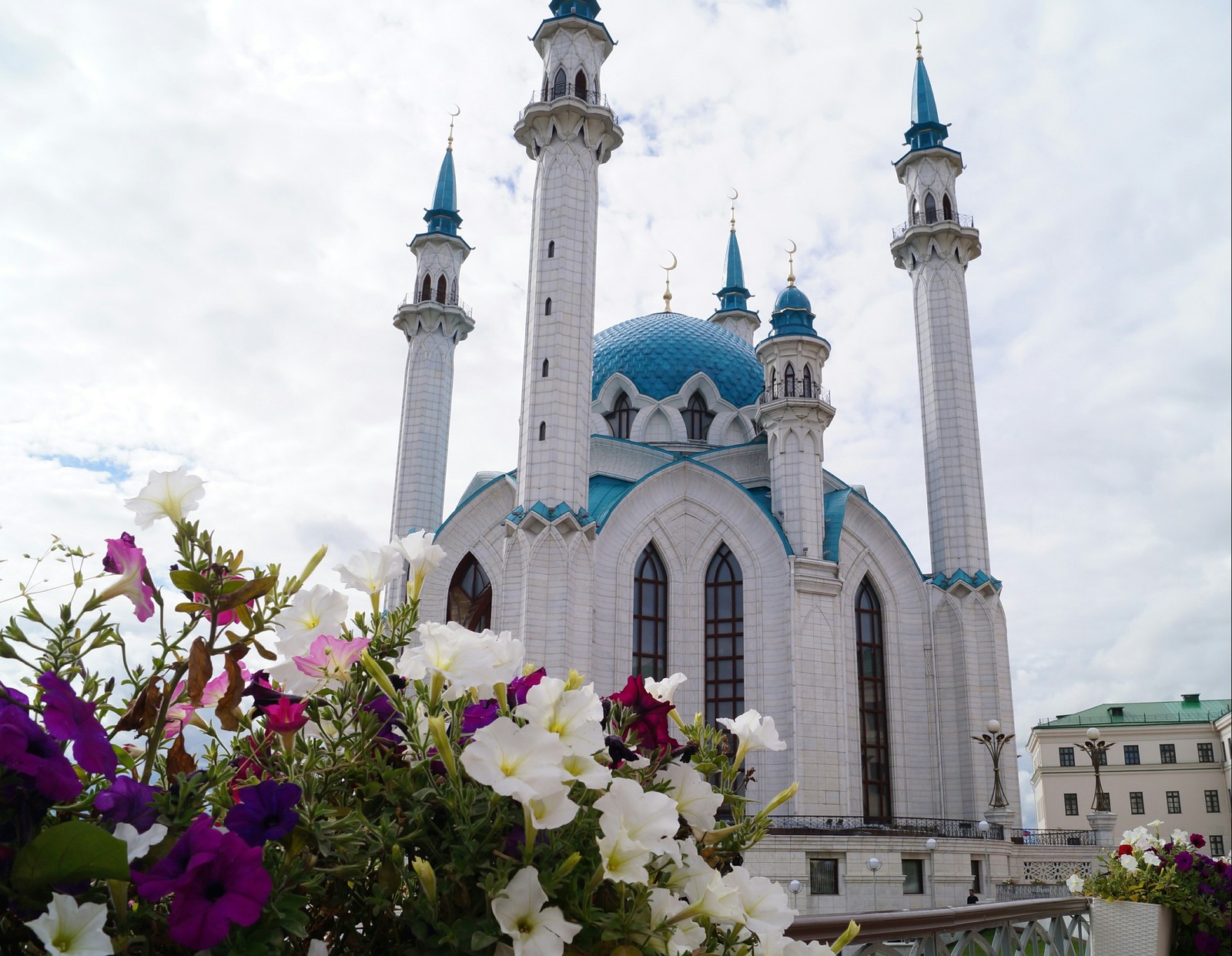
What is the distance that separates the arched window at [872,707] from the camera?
2734 centimetres

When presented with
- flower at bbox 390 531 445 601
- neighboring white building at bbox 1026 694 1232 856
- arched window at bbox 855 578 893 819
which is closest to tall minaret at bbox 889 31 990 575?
arched window at bbox 855 578 893 819

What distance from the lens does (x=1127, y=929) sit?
5844mm

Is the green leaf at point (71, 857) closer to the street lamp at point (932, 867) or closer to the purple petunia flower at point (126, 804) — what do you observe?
the purple petunia flower at point (126, 804)

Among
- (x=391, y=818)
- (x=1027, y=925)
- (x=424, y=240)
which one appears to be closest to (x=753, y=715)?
(x=391, y=818)

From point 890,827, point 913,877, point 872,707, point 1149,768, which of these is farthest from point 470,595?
point 1149,768

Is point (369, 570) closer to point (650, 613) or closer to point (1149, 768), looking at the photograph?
point (650, 613)

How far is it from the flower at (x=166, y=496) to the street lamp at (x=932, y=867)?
78.2 feet

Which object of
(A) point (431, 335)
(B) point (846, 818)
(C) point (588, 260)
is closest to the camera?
(B) point (846, 818)

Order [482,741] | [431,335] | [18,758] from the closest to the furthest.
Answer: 1. [18,758]
2. [482,741]
3. [431,335]

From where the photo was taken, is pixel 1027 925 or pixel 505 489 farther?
pixel 505 489

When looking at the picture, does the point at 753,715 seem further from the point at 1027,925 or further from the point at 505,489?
the point at 505,489

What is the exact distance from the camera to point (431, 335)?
107 feet

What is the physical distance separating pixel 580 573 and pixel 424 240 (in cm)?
1530

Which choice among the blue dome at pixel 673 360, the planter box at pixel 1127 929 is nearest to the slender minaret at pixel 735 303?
the blue dome at pixel 673 360
